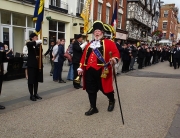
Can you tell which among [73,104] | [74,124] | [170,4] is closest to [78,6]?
[73,104]

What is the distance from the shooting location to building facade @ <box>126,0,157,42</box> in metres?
29.3

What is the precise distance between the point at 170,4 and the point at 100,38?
62.8 metres

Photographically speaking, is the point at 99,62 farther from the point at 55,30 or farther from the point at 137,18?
the point at 137,18

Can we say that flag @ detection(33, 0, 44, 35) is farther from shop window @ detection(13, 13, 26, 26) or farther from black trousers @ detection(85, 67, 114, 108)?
shop window @ detection(13, 13, 26, 26)

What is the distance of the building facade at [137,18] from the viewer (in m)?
29.3

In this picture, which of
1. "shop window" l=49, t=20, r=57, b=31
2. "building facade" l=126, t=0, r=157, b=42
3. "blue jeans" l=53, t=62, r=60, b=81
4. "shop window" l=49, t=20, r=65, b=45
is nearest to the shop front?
"shop window" l=49, t=20, r=57, b=31

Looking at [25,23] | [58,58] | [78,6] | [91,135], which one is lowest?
[91,135]

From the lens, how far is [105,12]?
73.0ft

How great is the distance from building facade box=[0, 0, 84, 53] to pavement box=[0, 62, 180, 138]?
283 inches

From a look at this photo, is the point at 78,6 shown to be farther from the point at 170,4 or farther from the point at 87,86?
the point at 170,4

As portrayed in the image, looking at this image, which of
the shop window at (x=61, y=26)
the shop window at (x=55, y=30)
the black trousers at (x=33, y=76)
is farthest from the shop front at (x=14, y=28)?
the black trousers at (x=33, y=76)

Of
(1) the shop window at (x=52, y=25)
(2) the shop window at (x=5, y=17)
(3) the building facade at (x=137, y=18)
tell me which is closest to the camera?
(2) the shop window at (x=5, y=17)

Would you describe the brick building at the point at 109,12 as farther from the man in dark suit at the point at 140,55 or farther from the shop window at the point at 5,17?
the shop window at the point at 5,17

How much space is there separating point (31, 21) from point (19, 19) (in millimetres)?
1004
